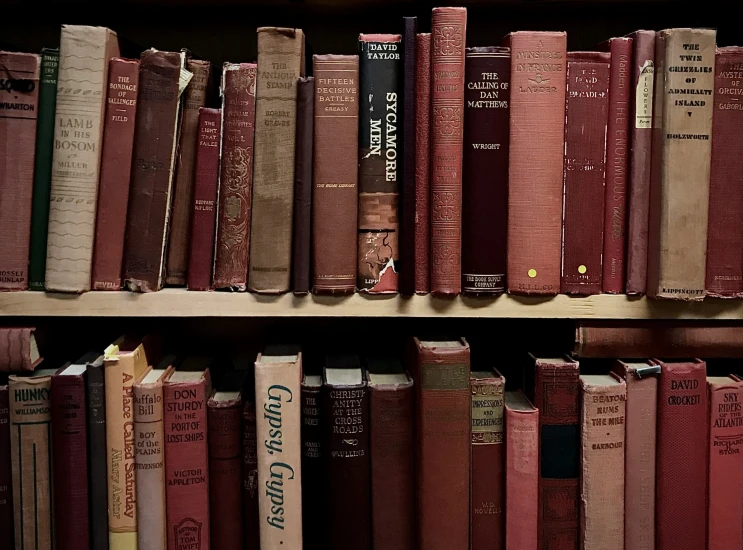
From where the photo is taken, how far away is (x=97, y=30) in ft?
2.30

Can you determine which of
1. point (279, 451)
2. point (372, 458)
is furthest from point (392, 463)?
point (279, 451)

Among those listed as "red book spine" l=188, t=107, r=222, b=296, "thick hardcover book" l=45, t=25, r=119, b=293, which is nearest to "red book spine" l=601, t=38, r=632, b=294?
"red book spine" l=188, t=107, r=222, b=296

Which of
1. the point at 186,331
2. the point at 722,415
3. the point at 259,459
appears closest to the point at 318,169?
the point at 259,459

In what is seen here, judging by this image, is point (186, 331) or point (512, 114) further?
point (186, 331)

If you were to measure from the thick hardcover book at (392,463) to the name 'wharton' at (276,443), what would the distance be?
10 cm

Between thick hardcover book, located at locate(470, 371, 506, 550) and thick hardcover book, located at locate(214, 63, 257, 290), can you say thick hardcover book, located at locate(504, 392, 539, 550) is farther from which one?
thick hardcover book, located at locate(214, 63, 257, 290)

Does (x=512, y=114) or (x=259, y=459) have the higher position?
(x=512, y=114)

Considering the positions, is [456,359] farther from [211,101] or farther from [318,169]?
[211,101]

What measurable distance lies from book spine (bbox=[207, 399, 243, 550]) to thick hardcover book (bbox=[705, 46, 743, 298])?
1.95ft

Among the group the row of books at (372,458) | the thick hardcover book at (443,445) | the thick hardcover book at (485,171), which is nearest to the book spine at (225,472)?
the row of books at (372,458)

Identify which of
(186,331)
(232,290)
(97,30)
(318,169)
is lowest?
(186,331)

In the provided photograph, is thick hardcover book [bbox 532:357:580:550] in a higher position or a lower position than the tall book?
lower

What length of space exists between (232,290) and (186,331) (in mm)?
330

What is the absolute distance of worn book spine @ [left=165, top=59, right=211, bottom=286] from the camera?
29.3 inches
